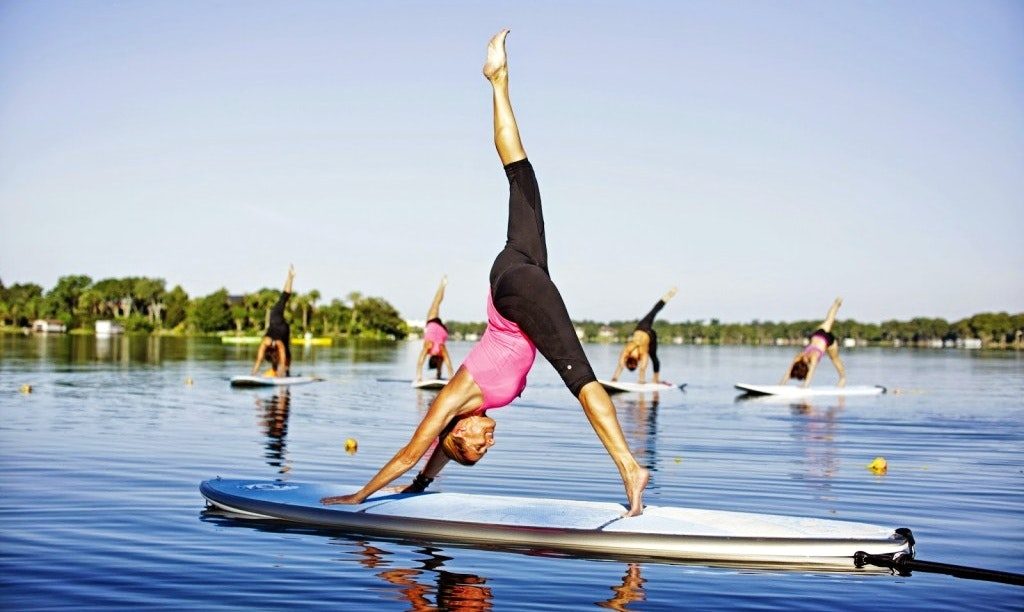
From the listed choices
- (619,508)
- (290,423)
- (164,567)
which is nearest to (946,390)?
(290,423)

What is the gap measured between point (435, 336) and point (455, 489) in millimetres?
22407

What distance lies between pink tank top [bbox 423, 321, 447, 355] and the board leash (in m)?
27.0

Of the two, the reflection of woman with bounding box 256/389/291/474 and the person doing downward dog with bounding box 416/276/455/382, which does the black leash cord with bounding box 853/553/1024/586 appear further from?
the person doing downward dog with bounding box 416/276/455/382

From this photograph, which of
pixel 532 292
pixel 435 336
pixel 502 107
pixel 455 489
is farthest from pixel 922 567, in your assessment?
pixel 435 336

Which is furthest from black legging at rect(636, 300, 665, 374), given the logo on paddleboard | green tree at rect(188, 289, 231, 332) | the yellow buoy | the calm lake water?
green tree at rect(188, 289, 231, 332)

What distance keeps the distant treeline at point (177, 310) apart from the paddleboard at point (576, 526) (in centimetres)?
14590

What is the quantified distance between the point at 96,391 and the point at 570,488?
63.0 ft

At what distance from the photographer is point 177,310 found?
17075cm

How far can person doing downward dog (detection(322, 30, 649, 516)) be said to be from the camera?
31.5ft

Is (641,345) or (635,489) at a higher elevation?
(641,345)

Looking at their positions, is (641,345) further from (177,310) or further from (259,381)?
(177,310)

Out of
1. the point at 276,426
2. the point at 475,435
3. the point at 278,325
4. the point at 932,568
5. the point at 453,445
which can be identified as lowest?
the point at 276,426

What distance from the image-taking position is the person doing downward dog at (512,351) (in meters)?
9.59

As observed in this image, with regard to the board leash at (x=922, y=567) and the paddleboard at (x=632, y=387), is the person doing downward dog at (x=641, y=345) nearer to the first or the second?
the paddleboard at (x=632, y=387)
